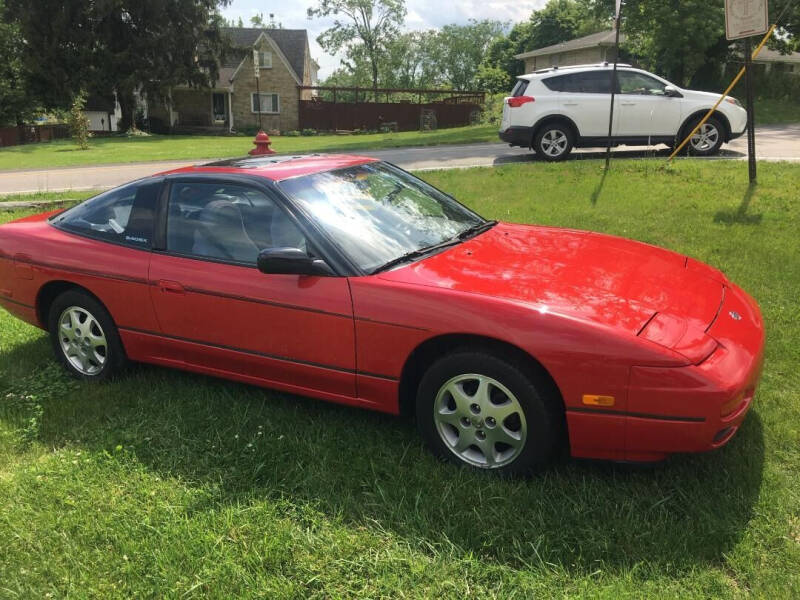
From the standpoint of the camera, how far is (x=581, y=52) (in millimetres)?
42812

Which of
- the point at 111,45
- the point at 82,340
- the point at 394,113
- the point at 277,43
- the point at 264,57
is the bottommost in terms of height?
the point at 82,340

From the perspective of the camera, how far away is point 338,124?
37.6 m

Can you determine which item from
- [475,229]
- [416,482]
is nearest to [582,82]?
[475,229]

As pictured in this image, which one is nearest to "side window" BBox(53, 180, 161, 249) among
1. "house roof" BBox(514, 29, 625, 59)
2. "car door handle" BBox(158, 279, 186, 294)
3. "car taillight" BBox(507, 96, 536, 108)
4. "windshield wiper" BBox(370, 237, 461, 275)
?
"car door handle" BBox(158, 279, 186, 294)

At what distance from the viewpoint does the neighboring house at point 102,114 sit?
40531 millimetres

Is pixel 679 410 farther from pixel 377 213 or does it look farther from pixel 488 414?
pixel 377 213

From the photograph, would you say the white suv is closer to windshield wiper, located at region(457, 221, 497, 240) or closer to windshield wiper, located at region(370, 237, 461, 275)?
windshield wiper, located at region(457, 221, 497, 240)

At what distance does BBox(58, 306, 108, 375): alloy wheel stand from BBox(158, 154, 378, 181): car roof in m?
1.10

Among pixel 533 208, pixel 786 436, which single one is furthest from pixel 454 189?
pixel 786 436

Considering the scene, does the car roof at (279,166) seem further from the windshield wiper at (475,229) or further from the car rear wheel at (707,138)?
the car rear wheel at (707,138)

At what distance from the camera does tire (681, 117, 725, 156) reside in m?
10.9

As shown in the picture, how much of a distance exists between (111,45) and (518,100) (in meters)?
32.2

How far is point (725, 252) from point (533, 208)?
8.58 ft

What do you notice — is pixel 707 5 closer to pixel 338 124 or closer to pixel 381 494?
pixel 338 124
